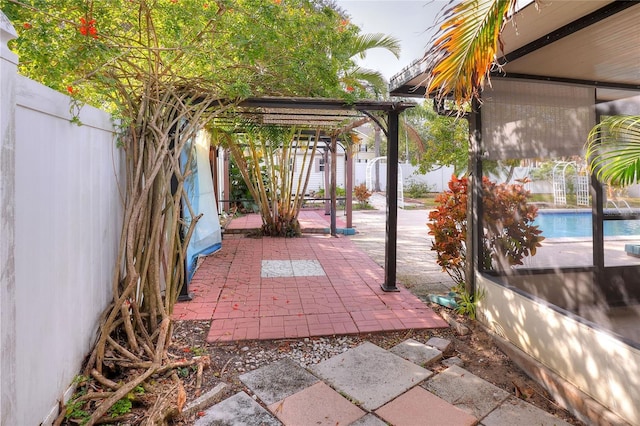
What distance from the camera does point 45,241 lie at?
78.4 inches

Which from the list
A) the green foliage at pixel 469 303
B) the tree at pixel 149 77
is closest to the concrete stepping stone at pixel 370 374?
the tree at pixel 149 77

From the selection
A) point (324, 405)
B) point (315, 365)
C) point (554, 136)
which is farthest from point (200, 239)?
point (554, 136)

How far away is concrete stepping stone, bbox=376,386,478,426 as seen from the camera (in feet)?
7.48

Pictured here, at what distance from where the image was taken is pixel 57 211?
83.7 inches

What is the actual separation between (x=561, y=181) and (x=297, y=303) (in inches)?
122

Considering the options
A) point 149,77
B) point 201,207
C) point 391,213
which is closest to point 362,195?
point 201,207

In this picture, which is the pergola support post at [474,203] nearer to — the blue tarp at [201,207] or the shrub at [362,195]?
the blue tarp at [201,207]

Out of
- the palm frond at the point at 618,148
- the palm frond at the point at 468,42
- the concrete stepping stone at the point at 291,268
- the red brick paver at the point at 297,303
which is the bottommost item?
the red brick paver at the point at 297,303

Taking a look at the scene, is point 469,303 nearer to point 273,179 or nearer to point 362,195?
point 273,179

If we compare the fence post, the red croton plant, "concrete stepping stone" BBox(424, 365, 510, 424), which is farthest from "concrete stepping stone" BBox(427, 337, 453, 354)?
the fence post

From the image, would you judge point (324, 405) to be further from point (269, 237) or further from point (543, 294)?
point (269, 237)

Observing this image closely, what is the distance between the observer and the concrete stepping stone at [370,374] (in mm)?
2561

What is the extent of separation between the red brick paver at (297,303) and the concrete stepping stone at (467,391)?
34.6 inches

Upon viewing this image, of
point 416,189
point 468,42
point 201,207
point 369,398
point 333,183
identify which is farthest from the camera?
point 416,189
